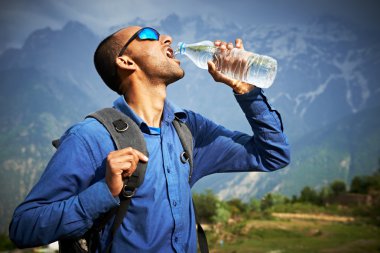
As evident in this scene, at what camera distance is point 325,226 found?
1125 inches

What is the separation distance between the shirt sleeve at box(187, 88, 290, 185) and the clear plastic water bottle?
27 cm

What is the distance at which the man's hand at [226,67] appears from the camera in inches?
108

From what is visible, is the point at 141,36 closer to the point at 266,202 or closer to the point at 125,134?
the point at 125,134

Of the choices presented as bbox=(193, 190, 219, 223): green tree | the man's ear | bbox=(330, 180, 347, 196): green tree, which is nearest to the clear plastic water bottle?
the man's ear

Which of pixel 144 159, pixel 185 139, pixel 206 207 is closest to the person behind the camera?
pixel 144 159

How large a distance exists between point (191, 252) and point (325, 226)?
28854 mm

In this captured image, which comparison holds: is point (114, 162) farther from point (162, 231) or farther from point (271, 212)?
point (271, 212)

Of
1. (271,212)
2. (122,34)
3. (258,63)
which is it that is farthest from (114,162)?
(271,212)

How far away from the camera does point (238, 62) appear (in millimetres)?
2883

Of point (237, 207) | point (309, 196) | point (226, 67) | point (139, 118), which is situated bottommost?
point (237, 207)

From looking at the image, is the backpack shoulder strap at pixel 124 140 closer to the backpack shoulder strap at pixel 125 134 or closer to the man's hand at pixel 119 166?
the backpack shoulder strap at pixel 125 134

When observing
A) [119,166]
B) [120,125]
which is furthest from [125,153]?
[120,125]

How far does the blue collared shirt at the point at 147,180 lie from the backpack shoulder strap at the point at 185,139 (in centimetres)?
4

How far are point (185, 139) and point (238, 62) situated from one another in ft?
2.42
